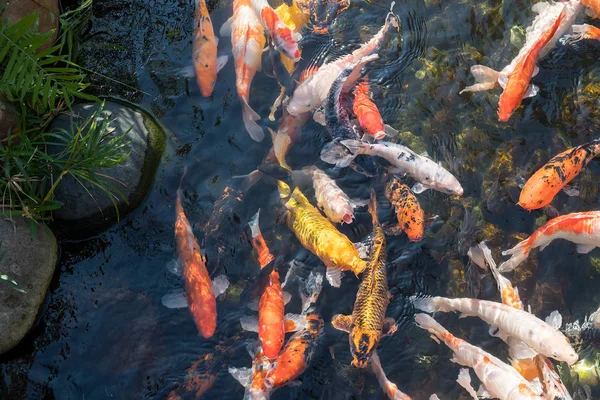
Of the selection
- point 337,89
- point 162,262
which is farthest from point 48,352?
point 337,89

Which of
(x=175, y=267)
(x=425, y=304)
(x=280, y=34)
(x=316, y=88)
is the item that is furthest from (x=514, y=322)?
(x=280, y=34)

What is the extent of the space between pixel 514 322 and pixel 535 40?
10.6 feet

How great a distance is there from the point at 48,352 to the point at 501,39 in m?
6.15

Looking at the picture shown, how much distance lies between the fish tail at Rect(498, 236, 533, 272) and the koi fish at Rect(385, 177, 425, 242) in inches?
34.3

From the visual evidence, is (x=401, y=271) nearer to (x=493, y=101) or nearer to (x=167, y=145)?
(x=493, y=101)

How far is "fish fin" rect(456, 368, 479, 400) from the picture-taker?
4.90 m

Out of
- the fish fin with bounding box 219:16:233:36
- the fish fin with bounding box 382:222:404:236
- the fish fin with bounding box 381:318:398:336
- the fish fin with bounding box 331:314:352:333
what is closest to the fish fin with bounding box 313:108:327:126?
the fish fin with bounding box 382:222:404:236

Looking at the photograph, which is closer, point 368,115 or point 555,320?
point 555,320

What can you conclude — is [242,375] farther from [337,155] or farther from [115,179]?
[337,155]

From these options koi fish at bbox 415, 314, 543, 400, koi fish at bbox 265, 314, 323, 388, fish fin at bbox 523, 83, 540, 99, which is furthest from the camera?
fish fin at bbox 523, 83, 540, 99

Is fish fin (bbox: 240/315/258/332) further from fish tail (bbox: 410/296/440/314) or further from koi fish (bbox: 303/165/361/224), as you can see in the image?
fish tail (bbox: 410/296/440/314)

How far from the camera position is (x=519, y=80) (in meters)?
5.68

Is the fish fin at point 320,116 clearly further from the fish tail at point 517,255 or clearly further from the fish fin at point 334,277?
the fish tail at point 517,255

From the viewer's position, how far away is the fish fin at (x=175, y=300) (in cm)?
522
